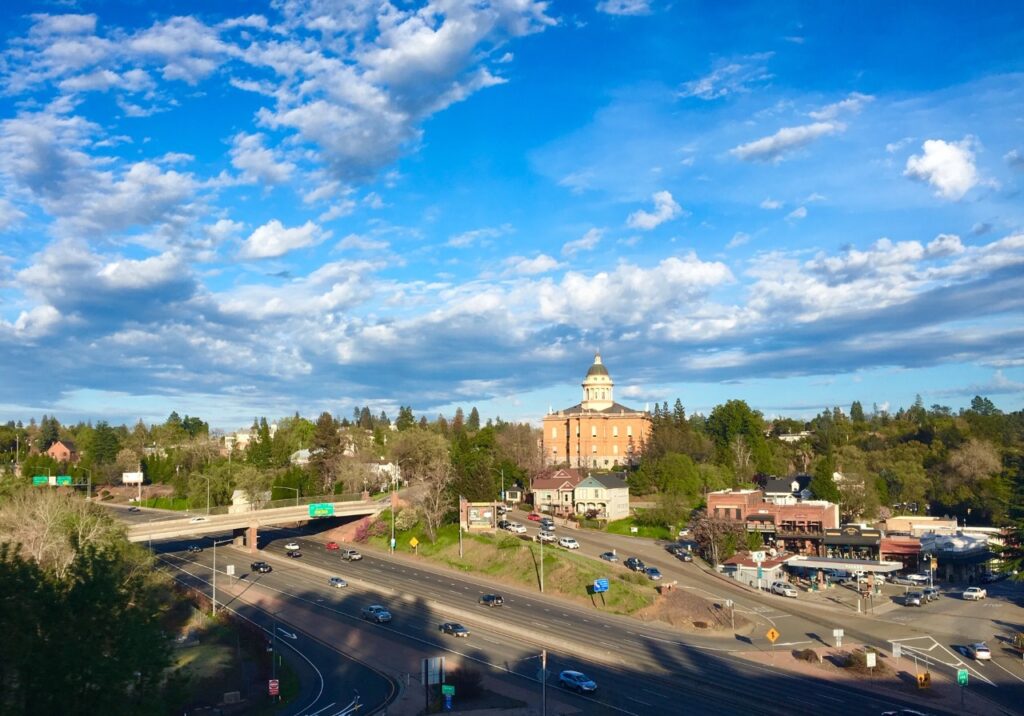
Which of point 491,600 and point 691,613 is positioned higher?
point 491,600

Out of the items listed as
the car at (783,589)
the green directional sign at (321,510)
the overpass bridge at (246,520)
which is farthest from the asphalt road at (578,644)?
the car at (783,589)

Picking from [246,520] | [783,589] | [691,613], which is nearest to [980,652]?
A: [691,613]

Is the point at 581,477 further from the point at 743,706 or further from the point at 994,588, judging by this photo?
the point at 743,706

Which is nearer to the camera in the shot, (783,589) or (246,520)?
(783,589)

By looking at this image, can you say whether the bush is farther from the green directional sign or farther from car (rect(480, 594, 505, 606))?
the green directional sign

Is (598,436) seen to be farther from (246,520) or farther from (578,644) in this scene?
(578,644)

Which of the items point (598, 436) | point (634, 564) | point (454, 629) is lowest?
point (454, 629)
